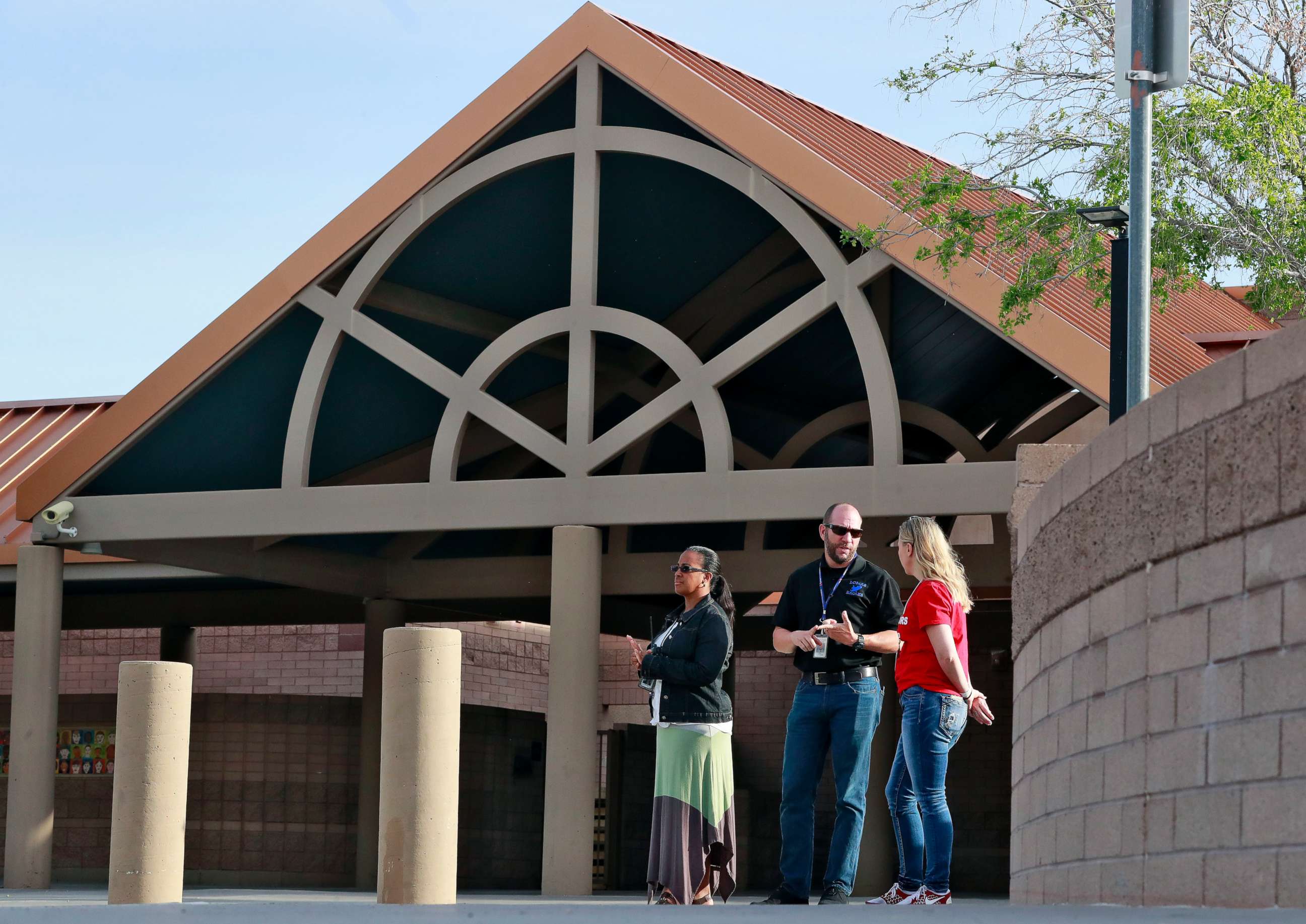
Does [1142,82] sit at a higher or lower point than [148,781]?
higher

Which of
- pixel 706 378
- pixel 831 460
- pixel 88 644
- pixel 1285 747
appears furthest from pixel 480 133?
pixel 88 644

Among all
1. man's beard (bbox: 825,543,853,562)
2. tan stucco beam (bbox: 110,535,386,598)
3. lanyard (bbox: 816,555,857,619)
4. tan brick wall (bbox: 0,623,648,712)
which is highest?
tan stucco beam (bbox: 110,535,386,598)

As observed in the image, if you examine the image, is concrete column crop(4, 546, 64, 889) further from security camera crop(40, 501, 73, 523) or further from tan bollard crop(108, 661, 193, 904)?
tan bollard crop(108, 661, 193, 904)

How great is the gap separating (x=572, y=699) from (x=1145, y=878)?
22.7ft

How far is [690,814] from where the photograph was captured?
7785mm

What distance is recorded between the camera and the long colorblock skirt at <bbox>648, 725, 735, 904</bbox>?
7730mm

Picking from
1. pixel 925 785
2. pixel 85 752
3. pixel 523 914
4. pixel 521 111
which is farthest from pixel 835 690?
pixel 85 752

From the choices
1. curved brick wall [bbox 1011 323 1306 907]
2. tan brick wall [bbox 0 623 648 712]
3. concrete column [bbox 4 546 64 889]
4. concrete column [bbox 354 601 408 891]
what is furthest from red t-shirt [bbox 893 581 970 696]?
tan brick wall [bbox 0 623 648 712]

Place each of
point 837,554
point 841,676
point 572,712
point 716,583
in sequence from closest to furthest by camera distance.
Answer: point 841,676 < point 837,554 < point 716,583 < point 572,712

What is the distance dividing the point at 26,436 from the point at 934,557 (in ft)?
48.7

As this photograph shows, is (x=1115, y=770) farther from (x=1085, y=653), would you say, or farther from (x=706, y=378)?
(x=706, y=378)

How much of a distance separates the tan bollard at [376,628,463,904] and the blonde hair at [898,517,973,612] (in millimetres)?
2033

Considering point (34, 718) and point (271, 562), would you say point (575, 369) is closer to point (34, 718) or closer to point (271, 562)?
point (271, 562)

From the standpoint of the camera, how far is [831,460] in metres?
18.2
